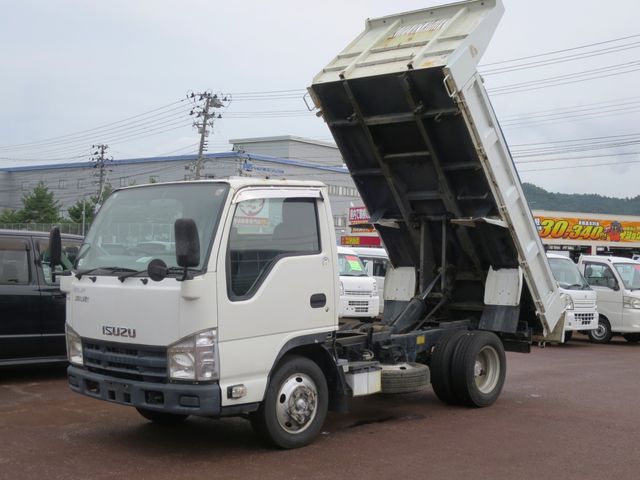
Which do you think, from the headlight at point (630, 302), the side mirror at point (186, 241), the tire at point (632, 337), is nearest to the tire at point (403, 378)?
the side mirror at point (186, 241)

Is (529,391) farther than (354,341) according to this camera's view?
Yes

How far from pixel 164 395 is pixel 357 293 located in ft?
36.5

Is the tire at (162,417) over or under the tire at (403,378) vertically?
under

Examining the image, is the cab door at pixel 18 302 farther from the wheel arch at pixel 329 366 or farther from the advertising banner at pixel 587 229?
the advertising banner at pixel 587 229

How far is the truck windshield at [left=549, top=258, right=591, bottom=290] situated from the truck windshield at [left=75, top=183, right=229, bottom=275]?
464 inches

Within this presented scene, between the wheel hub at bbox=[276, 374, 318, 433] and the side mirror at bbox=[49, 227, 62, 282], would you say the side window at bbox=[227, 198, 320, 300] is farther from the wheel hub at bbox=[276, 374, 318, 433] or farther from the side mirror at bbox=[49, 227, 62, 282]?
the side mirror at bbox=[49, 227, 62, 282]

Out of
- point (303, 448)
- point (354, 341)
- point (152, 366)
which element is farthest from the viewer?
point (354, 341)

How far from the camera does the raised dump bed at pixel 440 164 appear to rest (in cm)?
810

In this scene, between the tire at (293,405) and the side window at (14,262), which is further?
the side window at (14,262)

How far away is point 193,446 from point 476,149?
427 cm

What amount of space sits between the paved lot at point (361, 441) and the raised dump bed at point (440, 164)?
1.27 metres

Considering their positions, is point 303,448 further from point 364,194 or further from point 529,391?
point 529,391

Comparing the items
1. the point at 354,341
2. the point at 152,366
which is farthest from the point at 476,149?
the point at 152,366

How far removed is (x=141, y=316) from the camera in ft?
20.1
